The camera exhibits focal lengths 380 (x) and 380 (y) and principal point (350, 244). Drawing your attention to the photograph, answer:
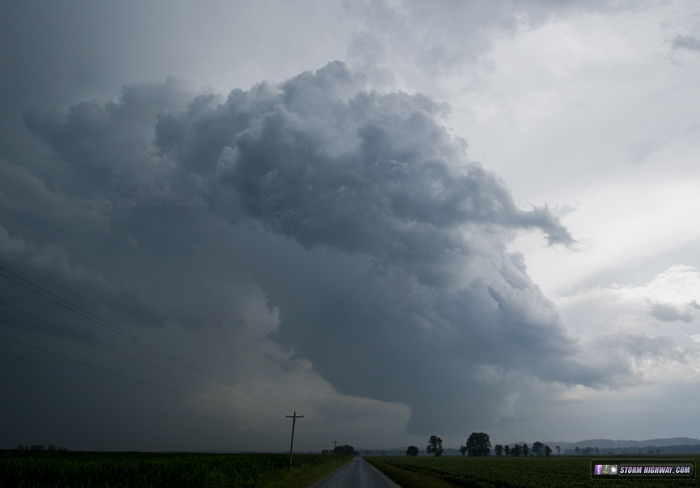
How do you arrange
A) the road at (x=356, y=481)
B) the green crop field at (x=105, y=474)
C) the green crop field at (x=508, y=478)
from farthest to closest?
1. the green crop field at (x=508, y=478)
2. the road at (x=356, y=481)
3. the green crop field at (x=105, y=474)

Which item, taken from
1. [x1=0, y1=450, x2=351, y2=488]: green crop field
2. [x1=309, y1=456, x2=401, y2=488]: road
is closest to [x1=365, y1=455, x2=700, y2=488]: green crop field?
[x1=309, y1=456, x2=401, y2=488]: road

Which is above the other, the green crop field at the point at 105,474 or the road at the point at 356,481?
the green crop field at the point at 105,474

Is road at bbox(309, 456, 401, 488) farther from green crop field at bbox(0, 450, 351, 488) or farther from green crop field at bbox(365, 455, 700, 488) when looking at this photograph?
green crop field at bbox(0, 450, 351, 488)

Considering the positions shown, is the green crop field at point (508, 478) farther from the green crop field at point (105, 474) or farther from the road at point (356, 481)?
the green crop field at point (105, 474)

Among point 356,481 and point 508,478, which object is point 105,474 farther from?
point 508,478

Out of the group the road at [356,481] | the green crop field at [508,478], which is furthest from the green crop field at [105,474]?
the green crop field at [508,478]

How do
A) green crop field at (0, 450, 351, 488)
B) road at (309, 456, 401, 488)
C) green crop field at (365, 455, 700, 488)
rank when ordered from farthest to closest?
green crop field at (365, 455, 700, 488)
road at (309, 456, 401, 488)
green crop field at (0, 450, 351, 488)

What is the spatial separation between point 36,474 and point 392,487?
101 feet

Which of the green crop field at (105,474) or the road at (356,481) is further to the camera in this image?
the road at (356,481)

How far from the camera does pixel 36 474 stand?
2341cm

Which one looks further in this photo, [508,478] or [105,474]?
[508,478]

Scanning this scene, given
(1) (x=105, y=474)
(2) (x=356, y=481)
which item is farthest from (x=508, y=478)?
(1) (x=105, y=474)

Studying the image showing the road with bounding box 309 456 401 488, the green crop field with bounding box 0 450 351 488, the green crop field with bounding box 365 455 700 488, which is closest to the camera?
the green crop field with bounding box 0 450 351 488

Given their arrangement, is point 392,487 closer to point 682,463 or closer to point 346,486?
point 346,486
